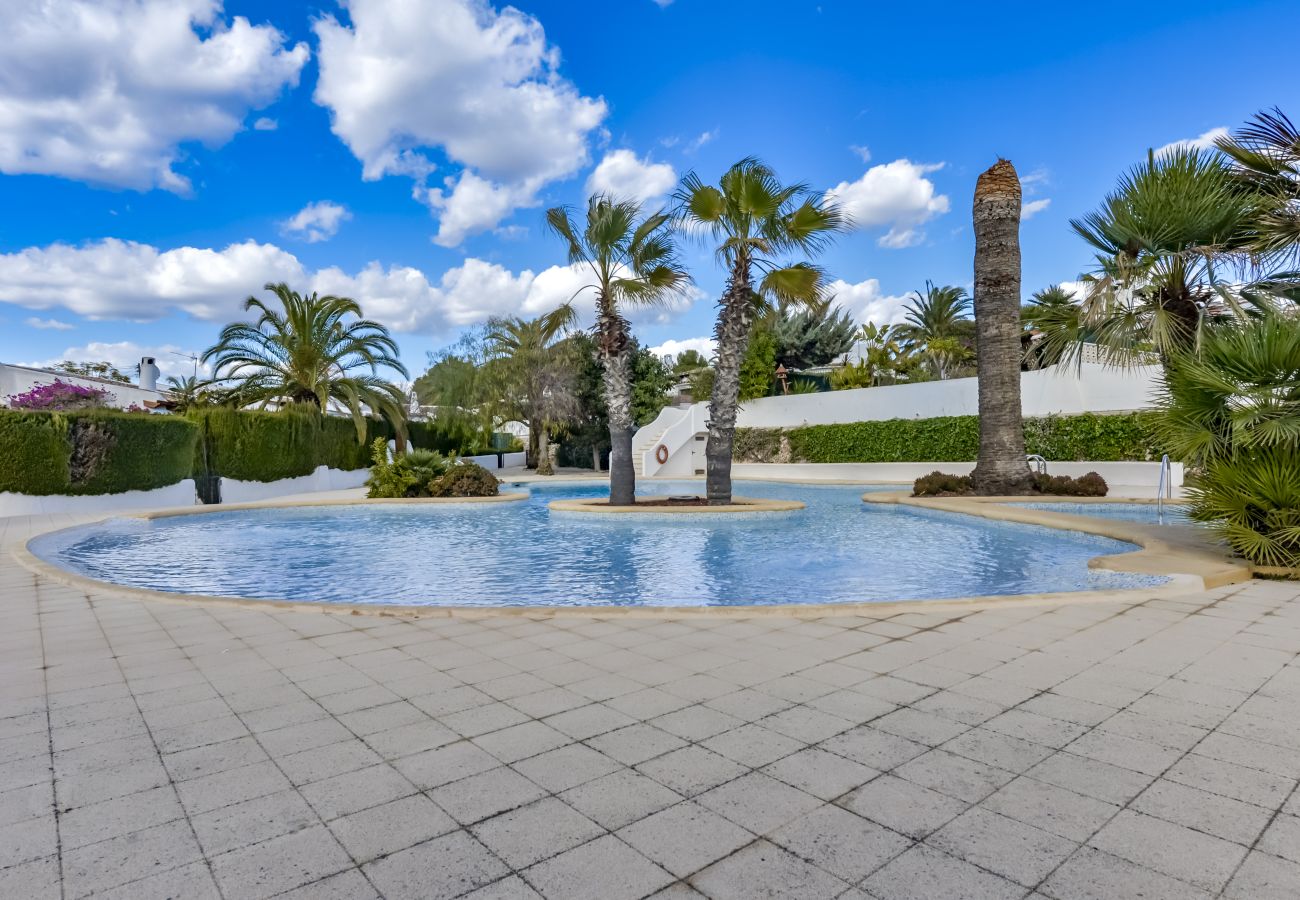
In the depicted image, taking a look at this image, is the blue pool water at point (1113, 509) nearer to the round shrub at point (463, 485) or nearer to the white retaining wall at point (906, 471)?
the white retaining wall at point (906, 471)

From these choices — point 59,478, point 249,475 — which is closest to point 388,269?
point 249,475

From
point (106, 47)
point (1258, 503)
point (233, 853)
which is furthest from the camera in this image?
point (106, 47)

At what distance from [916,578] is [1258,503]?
3.18 metres

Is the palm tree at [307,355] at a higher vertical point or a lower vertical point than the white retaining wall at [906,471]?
higher

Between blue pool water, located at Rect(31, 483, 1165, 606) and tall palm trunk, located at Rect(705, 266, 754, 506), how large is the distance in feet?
4.18

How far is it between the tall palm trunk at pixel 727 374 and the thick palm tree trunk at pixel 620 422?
1.75m

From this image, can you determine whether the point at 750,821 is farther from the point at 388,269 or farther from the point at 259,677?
the point at 388,269

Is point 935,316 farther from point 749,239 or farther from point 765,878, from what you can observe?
point 765,878

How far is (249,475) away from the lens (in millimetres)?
20391

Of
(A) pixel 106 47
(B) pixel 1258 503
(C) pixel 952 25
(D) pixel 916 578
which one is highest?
(C) pixel 952 25

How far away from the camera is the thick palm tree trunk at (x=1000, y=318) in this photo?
48.5 ft

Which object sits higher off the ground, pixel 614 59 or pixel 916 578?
pixel 614 59

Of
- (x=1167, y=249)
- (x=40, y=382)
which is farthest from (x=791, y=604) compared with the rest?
(x=40, y=382)

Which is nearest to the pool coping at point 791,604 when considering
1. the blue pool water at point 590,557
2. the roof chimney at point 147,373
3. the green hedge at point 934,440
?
the blue pool water at point 590,557
